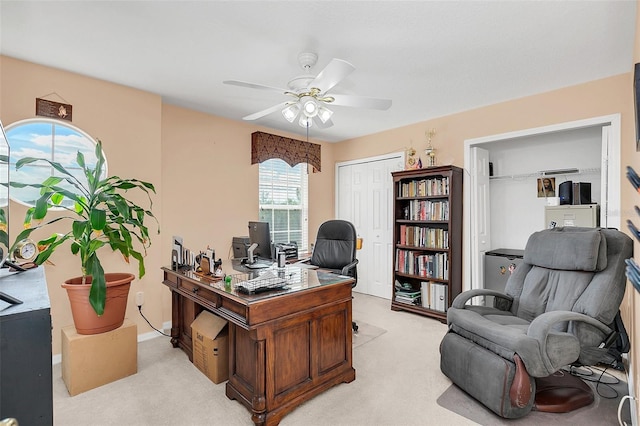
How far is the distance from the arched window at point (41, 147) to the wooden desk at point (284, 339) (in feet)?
5.01

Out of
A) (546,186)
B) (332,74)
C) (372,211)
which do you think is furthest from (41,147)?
(546,186)

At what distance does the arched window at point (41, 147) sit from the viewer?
8.06 feet

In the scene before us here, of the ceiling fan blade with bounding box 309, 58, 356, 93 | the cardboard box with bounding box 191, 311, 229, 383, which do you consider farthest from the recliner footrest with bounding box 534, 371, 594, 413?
the ceiling fan blade with bounding box 309, 58, 356, 93

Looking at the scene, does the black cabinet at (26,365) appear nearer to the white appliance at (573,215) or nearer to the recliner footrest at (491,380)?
the recliner footrest at (491,380)

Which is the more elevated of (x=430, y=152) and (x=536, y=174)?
(x=430, y=152)

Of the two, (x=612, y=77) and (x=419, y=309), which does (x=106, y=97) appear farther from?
(x=612, y=77)

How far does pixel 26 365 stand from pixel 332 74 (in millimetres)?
1882

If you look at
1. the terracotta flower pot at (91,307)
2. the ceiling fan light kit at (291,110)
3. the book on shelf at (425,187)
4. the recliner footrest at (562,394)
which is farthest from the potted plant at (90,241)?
the book on shelf at (425,187)

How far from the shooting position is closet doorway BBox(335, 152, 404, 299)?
15.2 feet

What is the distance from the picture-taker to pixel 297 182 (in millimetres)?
4820

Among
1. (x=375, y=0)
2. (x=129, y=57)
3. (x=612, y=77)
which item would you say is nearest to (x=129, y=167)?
(x=129, y=57)

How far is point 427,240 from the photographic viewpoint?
388 cm

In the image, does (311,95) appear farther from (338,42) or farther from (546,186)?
(546,186)

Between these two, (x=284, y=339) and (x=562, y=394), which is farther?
(x=562, y=394)
